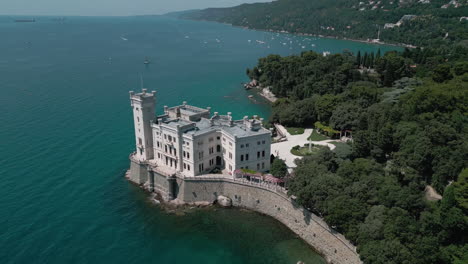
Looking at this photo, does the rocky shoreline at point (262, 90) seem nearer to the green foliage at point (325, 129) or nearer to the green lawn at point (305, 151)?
the green foliage at point (325, 129)

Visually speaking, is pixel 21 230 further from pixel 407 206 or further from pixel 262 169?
pixel 407 206

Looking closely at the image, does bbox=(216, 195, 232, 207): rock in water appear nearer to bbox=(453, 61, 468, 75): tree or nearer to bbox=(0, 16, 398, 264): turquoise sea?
bbox=(0, 16, 398, 264): turquoise sea

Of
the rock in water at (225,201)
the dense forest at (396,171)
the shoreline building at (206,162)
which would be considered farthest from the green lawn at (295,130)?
the rock in water at (225,201)

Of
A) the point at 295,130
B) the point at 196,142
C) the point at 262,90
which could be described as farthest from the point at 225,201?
the point at 262,90

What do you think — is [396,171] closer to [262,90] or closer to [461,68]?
[461,68]

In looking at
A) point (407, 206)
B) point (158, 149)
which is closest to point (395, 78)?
point (407, 206)

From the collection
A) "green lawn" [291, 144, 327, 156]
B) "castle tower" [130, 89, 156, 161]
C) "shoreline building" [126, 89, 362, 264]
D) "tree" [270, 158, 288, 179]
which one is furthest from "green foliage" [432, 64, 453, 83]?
"castle tower" [130, 89, 156, 161]
